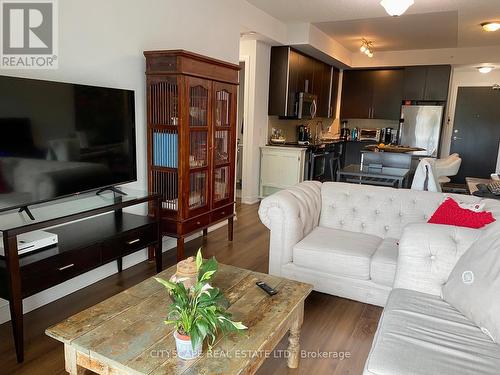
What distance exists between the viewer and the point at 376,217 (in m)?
2.92

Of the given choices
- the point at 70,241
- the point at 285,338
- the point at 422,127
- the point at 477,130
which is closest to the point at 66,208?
the point at 70,241

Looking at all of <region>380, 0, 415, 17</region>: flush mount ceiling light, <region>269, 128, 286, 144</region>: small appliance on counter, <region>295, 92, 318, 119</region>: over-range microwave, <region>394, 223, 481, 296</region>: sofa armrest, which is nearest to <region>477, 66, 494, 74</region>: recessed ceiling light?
<region>295, 92, 318, 119</region>: over-range microwave

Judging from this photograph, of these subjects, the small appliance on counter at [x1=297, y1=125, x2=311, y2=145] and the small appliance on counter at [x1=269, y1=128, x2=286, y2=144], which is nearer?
the small appliance on counter at [x1=269, y1=128, x2=286, y2=144]

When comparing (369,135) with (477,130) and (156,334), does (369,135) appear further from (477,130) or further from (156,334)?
(156,334)

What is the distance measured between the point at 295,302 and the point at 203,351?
564mm

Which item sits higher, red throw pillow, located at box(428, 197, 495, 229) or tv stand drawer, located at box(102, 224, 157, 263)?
red throw pillow, located at box(428, 197, 495, 229)

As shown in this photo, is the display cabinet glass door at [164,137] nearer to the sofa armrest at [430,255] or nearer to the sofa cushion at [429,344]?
the sofa armrest at [430,255]

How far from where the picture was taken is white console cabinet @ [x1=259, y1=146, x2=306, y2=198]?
5.55 metres

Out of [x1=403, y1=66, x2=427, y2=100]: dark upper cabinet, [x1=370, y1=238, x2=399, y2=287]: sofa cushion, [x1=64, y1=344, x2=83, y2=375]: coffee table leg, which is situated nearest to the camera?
[x1=64, y1=344, x2=83, y2=375]: coffee table leg

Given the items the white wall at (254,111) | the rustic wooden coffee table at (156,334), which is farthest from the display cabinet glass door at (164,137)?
the white wall at (254,111)

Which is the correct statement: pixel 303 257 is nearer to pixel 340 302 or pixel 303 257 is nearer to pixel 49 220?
pixel 340 302

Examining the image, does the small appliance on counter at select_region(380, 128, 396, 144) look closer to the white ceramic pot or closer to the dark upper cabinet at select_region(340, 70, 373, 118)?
the dark upper cabinet at select_region(340, 70, 373, 118)

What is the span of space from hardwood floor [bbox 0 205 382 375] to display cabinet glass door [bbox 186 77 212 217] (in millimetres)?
613

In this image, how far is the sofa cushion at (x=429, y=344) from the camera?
51.8 inches
